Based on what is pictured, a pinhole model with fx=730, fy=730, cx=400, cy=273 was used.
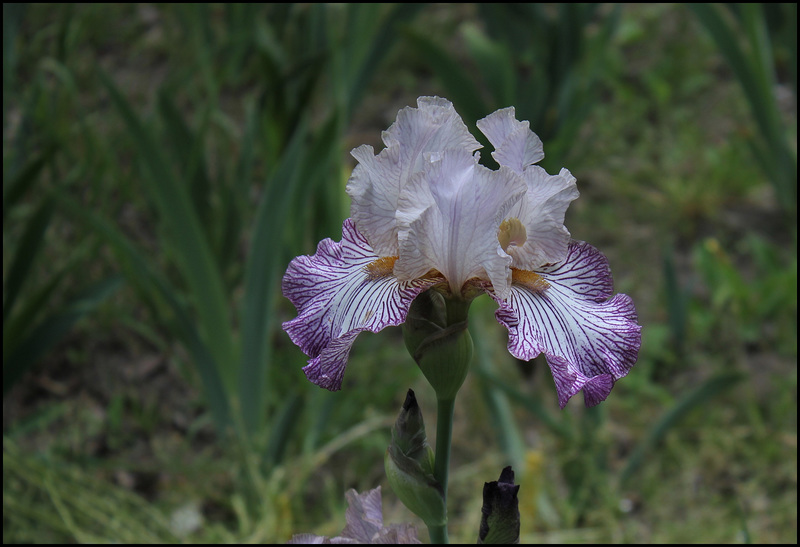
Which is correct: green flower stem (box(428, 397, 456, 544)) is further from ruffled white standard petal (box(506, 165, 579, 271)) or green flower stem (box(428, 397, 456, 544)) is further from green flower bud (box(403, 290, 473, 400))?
ruffled white standard petal (box(506, 165, 579, 271))

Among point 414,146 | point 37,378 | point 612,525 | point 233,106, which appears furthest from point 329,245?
point 233,106

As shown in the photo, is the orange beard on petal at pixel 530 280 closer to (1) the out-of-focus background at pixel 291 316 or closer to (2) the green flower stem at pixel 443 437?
(2) the green flower stem at pixel 443 437

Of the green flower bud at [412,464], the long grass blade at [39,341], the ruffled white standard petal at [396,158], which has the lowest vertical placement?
the green flower bud at [412,464]

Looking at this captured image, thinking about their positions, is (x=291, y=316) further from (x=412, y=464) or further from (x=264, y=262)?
(x=412, y=464)

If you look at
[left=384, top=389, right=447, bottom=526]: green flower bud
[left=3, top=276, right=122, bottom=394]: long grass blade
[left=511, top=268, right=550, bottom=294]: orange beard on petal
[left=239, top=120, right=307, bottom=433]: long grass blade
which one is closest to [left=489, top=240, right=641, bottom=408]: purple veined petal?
[left=511, top=268, right=550, bottom=294]: orange beard on petal

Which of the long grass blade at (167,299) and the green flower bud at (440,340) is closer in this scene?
the green flower bud at (440,340)

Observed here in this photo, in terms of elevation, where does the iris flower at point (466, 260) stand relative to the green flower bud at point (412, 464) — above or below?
above

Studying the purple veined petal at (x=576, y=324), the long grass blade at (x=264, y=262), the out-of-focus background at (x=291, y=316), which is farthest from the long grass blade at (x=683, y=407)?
the purple veined petal at (x=576, y=324)

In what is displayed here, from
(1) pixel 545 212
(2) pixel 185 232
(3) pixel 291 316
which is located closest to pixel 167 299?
(2) pixel 185 232
